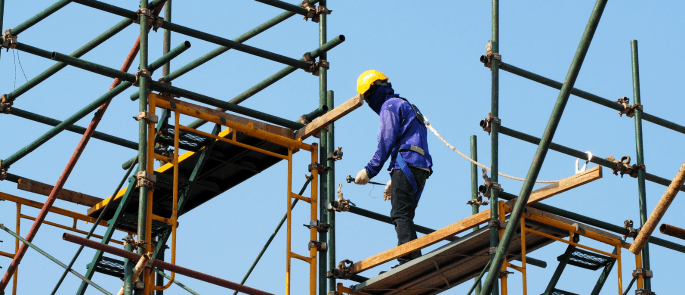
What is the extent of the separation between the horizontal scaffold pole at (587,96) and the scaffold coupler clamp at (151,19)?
3614 mm

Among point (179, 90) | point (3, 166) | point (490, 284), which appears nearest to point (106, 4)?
point (179, 90)

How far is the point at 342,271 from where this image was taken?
13250 mm

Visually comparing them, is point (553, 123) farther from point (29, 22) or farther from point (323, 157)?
point (29, 22)

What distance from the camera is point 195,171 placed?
13031mm

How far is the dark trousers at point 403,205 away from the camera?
1297 centimetres

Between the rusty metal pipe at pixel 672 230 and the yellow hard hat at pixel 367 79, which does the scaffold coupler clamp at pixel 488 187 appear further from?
the rusty metal pipe at pixel 672 230

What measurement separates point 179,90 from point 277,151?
1.52m

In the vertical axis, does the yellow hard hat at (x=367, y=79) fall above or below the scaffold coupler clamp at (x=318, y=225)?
above

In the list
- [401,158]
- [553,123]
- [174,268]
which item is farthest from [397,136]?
[553,123]

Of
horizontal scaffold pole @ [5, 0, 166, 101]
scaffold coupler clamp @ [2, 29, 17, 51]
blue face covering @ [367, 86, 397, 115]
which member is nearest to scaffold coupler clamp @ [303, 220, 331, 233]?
blue face covering @ [367, 86, 397, 115]

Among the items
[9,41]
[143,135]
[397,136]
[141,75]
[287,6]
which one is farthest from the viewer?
[287,6]

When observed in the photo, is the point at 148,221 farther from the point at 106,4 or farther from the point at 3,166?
the point at 3,166

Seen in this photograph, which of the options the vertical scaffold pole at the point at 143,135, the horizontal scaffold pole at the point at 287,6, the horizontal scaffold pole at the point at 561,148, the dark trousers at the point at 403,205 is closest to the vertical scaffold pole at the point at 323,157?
the horizontal scaffold pole at the point at 287,6

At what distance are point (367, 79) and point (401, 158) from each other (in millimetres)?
1014
